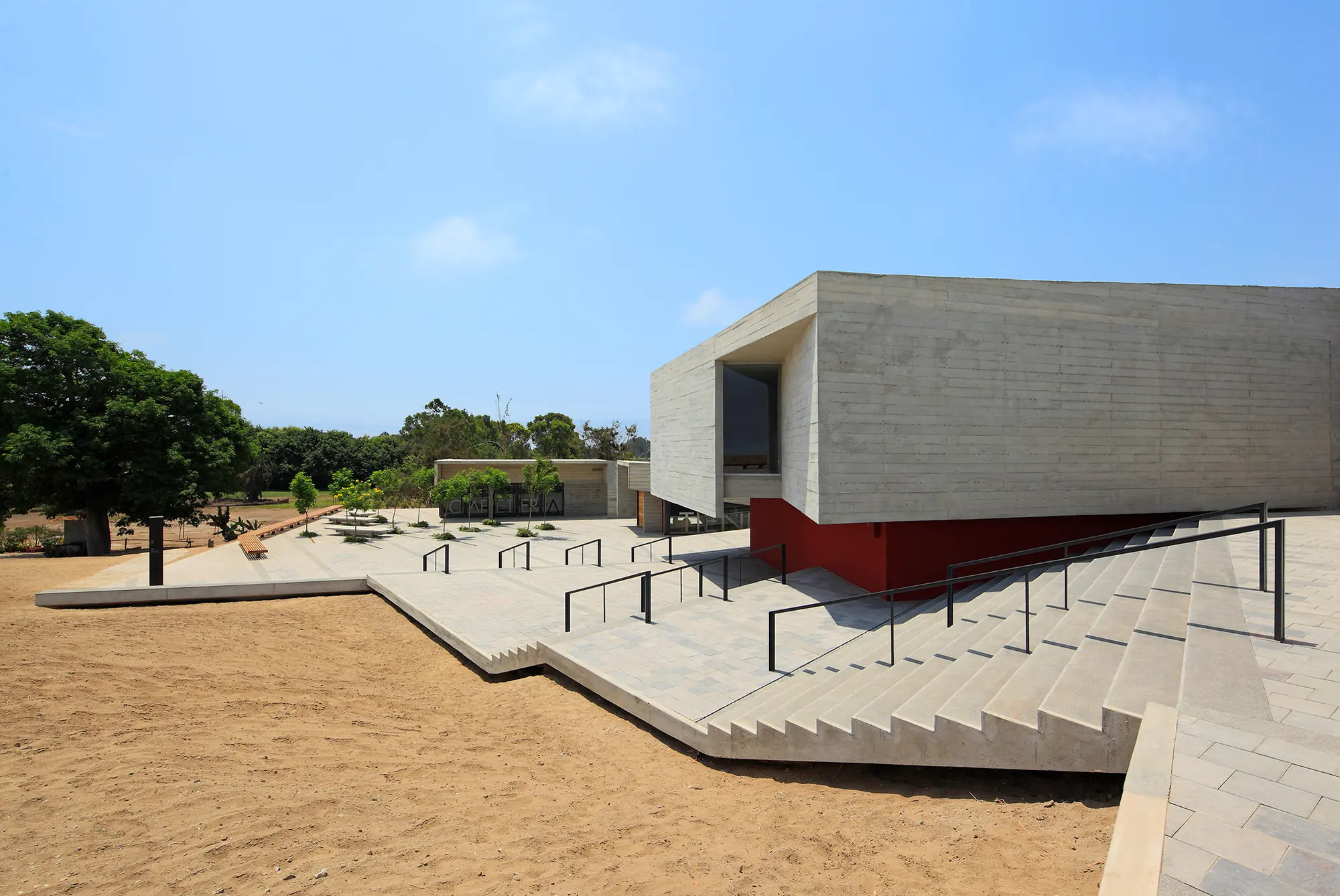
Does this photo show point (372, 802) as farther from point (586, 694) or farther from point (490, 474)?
point (490, 474)

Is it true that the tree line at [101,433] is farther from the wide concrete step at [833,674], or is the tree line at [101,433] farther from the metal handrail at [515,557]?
the wide concrete step at [833,674]

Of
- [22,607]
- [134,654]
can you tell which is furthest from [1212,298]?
[22,607]

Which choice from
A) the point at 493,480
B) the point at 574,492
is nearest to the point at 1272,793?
the point at 493,480

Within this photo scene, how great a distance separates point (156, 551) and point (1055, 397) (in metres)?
19.2

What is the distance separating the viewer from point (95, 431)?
22234mm

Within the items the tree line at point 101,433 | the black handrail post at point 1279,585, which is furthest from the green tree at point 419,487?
the black handrail post at point 1279,585

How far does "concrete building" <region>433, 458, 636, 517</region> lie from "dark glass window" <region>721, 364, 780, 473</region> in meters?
19.7

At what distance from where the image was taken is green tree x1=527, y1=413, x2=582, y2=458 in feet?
205

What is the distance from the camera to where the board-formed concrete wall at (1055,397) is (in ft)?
36.0

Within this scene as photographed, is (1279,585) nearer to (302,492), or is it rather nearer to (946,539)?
(946,539)

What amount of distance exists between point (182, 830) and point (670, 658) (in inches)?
224

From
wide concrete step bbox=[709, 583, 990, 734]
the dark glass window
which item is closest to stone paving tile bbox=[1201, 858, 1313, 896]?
wide concrete step bbox=[709, 583, 990, 734]

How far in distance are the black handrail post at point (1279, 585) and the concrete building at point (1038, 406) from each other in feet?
20.1

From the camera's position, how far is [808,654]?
8922 millimetres
